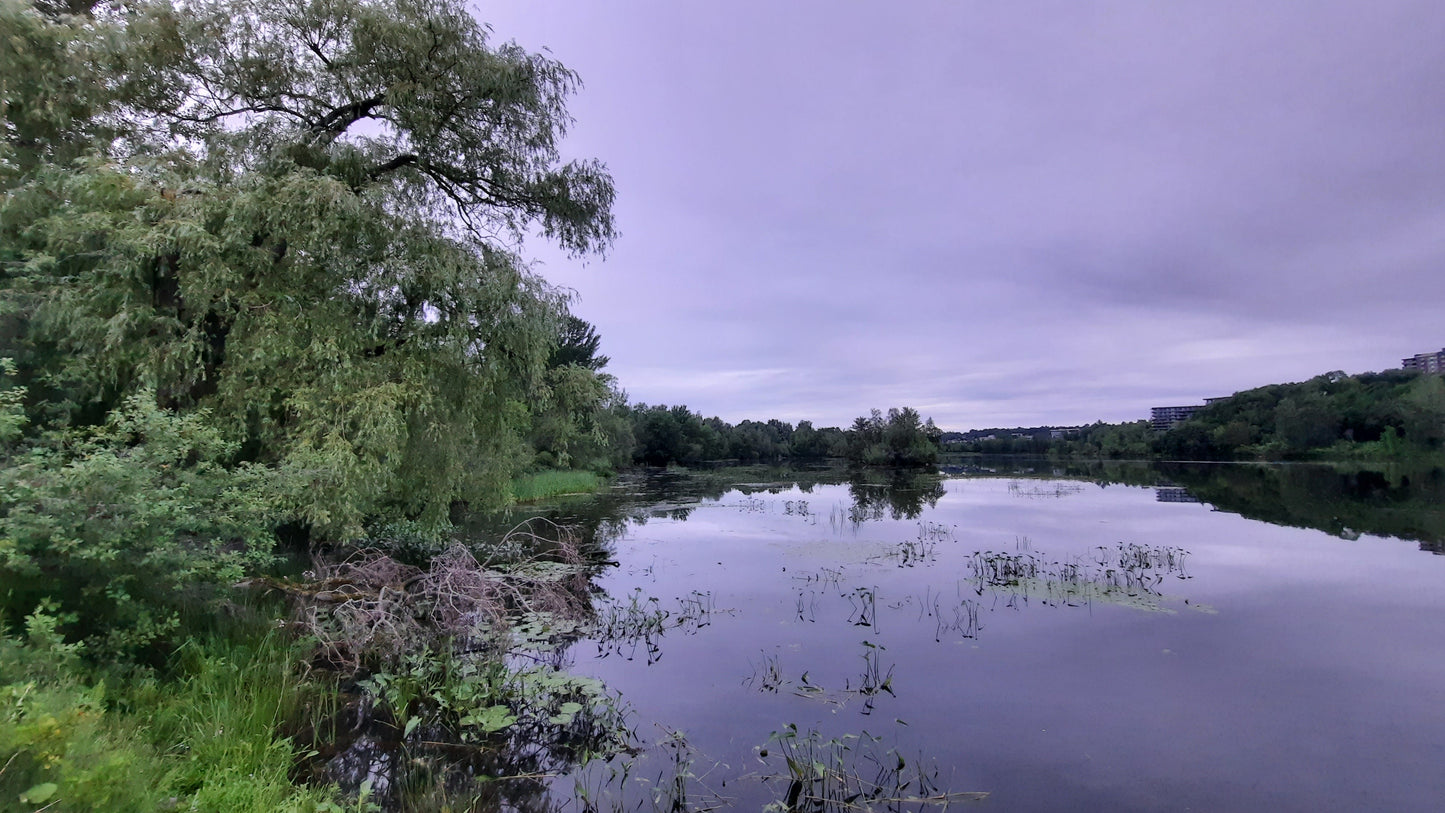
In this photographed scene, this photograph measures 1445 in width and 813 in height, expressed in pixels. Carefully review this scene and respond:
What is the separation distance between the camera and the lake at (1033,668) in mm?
4965

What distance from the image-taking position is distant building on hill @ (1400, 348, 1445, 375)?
2754 inches

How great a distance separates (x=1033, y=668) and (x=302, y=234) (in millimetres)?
11285

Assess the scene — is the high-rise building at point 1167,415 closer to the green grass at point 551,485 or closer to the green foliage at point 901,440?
the green foliage at point 901,440

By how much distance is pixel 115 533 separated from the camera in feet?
12.9

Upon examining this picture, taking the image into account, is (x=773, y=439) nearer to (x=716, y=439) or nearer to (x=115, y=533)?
(x=716, y=439)

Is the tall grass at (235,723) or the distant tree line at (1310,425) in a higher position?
the distant tree line at (1310,425)

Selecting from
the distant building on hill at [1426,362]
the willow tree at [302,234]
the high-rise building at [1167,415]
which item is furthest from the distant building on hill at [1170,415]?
the willow tree at [302,234]

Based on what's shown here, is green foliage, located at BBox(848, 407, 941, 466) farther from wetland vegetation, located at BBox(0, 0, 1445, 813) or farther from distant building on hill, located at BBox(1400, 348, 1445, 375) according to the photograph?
distant building on hill, located at BBox(1400, 348, 1445, 375)

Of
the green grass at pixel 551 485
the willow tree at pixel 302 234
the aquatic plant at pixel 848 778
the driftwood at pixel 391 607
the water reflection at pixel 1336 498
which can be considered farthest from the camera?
the green grass at pixel 551 485

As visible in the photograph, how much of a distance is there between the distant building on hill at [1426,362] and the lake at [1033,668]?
3231 inches

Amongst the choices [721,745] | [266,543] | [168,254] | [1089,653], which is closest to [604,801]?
[721,745]

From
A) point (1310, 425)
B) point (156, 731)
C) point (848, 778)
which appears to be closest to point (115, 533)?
point (156, 731)

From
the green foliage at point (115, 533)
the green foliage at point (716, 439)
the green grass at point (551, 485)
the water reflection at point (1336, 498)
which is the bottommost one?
the water reflection at point (1336, 498)

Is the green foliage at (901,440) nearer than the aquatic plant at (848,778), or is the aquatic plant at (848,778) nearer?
the aquatic plant at (848,778)
